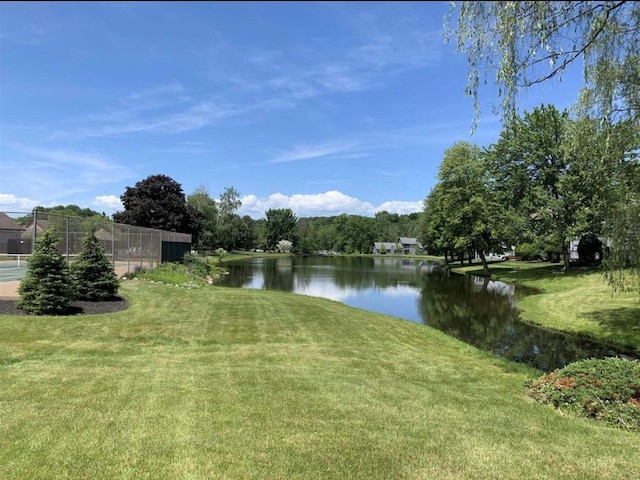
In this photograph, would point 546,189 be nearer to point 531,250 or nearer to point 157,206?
point 531,250

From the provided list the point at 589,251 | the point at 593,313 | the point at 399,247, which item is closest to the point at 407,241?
the point at 399,247

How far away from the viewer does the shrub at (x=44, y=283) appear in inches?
378

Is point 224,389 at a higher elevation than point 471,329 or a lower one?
higher

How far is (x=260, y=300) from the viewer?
15500 millimetres

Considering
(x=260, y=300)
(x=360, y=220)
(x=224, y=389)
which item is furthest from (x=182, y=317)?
(x=360, y=220)

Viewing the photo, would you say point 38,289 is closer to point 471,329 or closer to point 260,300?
point 260,300

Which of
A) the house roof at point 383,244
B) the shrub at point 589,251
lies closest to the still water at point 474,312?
the shrub at point 589,251

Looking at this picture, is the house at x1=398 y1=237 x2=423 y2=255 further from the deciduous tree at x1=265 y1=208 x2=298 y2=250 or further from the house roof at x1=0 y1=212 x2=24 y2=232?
the house roof at x1=0 y1=212 x2=24 y2=232

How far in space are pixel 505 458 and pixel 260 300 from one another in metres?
12.1

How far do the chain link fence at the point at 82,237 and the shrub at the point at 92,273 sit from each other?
95cm

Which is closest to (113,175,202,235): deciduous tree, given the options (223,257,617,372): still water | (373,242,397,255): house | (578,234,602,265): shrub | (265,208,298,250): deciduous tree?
(223,257,617,372): still water

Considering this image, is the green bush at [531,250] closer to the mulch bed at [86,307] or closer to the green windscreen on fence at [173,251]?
the green windscreen on fence at [173,251]

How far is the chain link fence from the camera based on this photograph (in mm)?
13148

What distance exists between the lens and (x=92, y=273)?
1215cm
